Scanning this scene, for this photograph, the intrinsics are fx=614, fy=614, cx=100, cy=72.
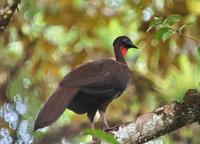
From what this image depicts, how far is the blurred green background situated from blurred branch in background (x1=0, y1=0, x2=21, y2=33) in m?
0.63

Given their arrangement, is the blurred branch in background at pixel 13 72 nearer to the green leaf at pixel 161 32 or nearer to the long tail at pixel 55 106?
the long tail at pixel 55 106

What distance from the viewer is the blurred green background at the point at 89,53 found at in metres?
4.89

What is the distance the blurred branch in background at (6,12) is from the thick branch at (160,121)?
1.08 meters

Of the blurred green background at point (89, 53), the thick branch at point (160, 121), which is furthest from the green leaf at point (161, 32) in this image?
the blurred green background at point (89, 53)

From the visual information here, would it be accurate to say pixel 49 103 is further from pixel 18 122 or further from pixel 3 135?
pixel 18 122

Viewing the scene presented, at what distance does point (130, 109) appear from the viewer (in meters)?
5.98

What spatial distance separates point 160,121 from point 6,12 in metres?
1.29

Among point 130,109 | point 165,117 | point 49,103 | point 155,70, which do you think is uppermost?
point 49,103

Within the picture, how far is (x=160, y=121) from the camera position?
3.01 m

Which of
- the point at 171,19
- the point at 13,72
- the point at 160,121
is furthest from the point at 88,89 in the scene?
the point at 13,72

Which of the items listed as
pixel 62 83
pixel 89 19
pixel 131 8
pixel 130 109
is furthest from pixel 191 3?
pixel 62 83

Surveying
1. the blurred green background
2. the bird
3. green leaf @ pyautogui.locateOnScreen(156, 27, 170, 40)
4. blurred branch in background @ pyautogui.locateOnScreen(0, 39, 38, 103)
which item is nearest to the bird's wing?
the bird

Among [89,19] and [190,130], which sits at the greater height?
[89,19]

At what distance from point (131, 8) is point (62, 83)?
2.04 metres
